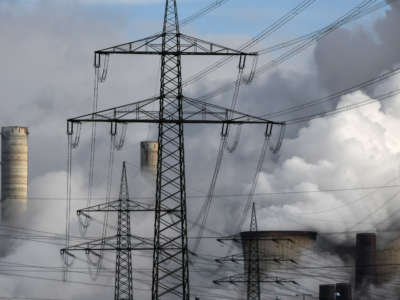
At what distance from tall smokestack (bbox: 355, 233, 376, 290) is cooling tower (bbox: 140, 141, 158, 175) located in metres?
30.9

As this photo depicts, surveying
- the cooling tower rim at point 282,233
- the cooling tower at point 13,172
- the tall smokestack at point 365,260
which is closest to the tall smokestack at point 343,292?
the cooling tower rim at point 282,233

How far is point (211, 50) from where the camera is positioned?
33.8m

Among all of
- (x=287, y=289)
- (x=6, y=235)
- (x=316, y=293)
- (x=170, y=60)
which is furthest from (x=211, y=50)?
(x=6, y=235)

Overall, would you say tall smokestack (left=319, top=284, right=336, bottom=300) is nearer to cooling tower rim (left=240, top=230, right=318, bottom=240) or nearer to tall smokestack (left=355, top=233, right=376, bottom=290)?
cooling tower rim (left=240, top=230, right=318, bottom=240)

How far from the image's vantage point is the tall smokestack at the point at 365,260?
7700cm

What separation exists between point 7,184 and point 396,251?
4193 centimetres

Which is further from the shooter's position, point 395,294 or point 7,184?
point 7,184

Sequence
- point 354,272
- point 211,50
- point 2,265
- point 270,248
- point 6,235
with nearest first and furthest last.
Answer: point 211,50 → point 270,248 → point 354,272 → point 2,265 → point 6,235

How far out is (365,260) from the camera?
76.8 meters

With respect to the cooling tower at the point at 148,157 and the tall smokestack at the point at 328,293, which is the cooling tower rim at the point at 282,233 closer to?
the tall smokestack at the point at 328,293

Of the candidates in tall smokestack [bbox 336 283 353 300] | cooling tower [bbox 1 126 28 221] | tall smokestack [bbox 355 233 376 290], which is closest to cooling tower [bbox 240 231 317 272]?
tall smokestack [bbox 355 233 376 290]

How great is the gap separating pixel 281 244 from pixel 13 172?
37.8 meters

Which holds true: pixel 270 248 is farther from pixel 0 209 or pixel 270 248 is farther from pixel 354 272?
pixel 0 209

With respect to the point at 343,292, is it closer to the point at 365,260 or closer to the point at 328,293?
the point at 328,293
